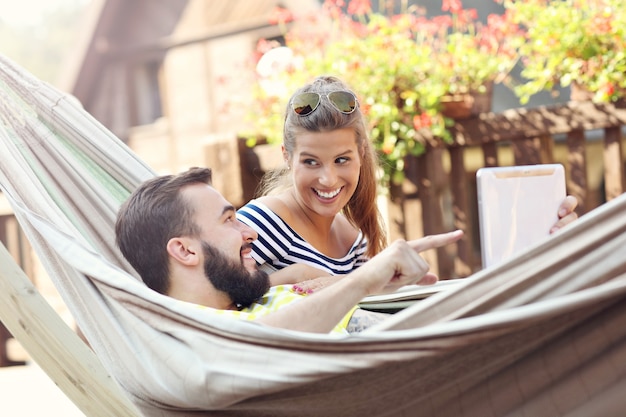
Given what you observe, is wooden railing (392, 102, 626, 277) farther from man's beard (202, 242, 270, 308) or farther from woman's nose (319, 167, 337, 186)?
man's beard (202, 242, 270, 308)

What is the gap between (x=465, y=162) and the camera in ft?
13.1

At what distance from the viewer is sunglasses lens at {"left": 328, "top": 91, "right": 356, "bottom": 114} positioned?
237 cm

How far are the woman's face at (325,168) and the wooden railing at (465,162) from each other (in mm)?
1469

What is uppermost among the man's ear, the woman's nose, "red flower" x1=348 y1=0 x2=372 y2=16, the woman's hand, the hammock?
"red flower" x1=348 y1=0 x2=372 y2=16

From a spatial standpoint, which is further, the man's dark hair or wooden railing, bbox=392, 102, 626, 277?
wooden railing, bbox=392, 102, 626, 277

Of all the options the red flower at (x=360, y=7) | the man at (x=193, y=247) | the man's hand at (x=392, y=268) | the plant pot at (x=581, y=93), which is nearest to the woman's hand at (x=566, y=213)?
the man at (x=193, y=247)

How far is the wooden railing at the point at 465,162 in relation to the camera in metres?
3.54

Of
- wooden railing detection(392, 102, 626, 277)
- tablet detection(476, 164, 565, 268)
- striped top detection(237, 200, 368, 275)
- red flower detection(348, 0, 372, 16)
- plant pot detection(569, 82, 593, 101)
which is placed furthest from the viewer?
red flower detection(348, 0, 372, 16)

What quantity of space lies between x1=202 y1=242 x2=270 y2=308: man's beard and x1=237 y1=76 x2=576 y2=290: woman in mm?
319

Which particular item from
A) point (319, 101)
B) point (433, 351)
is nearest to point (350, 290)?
point (433, 351)

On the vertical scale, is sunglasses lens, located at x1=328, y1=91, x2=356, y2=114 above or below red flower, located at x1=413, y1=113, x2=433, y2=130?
above

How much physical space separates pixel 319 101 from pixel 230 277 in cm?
66

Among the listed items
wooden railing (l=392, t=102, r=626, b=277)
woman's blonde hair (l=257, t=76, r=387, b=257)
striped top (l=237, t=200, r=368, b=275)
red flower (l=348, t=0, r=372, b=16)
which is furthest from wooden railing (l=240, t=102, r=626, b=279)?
striped top (l=237, t=200, r=368, b=275)

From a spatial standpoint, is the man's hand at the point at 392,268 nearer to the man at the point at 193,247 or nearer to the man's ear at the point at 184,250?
the man at the point at 193,247
